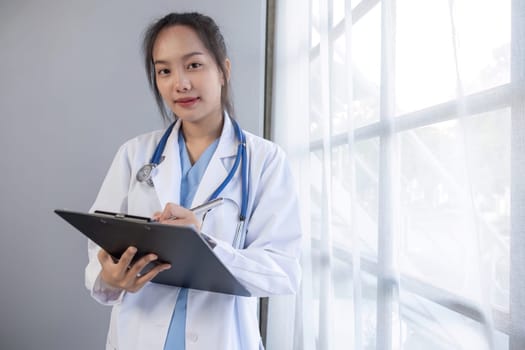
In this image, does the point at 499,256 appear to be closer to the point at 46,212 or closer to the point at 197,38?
the point at 197,38

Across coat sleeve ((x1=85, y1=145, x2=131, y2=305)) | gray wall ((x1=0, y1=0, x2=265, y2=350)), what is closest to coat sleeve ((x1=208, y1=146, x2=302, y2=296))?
coat sleeve ((x1=85, y1=145, x2=131, y2=305))

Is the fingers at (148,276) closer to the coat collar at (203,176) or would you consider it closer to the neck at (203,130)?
the coat collar at (203,176)

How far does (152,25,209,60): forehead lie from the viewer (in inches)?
39.1

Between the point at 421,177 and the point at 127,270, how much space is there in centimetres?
63

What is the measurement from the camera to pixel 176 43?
1.00m

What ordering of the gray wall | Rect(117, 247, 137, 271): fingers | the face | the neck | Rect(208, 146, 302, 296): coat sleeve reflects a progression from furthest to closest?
the gray wall
the neck
the face
Rect(208, 146, 302, 296): coat sleeve
Rect(117, 247, 137, 271): fingers

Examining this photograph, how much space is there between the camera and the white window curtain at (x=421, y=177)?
637mm

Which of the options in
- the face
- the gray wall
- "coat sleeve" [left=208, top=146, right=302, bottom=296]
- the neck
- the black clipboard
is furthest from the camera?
the gray wall

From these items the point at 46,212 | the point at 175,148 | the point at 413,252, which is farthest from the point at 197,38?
the point at 46,212

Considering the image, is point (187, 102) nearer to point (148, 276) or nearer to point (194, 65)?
point (194, 65)

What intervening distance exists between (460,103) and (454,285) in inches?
13.1

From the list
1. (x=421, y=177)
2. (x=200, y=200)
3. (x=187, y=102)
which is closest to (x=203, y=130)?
(x=187, y=102)

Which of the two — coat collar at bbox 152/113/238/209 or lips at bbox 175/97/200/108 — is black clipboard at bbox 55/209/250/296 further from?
lips at bbox 175/97/200/108

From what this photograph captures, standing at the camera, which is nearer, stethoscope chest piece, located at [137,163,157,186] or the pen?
the pen
